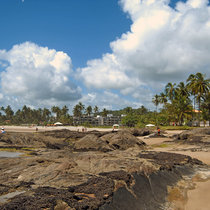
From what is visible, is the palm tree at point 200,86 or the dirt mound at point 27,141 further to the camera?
the palm tree at point 200,86

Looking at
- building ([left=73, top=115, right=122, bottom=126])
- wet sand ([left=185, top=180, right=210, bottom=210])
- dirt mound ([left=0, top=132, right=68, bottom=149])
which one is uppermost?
building ([left=73, top=115, right=122, bottom=126])

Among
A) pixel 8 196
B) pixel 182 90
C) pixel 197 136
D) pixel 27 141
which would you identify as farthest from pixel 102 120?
pixel 8 196

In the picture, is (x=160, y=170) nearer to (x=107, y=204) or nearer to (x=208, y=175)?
(x=208, y=175)

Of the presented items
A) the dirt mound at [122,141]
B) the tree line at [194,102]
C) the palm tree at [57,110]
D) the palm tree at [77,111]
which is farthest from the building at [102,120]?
the dirt mound at [122,141]

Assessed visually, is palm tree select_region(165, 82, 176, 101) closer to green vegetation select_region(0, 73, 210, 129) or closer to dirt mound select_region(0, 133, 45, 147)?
green vegetation select_region(0, 73, 210, 129)

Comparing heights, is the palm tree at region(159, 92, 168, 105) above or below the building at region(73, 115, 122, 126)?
above

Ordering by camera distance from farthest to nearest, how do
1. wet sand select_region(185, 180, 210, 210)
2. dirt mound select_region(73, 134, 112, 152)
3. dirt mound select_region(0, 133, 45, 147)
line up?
dirt mound select_region(0, 133, 45, 147) → dirt mound select_region(73, 134, 112, 152) → wet sand select_region(185, 180, 210, 210)

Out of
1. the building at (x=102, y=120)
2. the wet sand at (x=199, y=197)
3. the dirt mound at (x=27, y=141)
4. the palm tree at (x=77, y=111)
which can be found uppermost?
the palm tree at (x=77, y=111)

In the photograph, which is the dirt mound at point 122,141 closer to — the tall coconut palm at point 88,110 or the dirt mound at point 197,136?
the dirt mound at point 197,136

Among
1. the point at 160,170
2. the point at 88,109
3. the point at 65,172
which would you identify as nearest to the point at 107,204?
the point at 65,172

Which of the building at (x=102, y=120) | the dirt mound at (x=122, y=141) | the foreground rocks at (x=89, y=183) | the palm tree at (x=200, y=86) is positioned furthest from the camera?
the building at (x=102, y=120)

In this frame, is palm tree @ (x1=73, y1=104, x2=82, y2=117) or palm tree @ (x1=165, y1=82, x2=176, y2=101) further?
palm tree @ (x1=73, y1=104, x2=82, y2=117)

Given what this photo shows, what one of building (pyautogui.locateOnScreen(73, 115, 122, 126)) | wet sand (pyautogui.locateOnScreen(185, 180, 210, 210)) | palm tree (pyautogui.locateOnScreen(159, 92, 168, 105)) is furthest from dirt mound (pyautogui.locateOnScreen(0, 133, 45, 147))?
building (pyautogui.locateOnScreen(73, 115, 122, 126))

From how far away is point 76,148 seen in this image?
2177 cm
